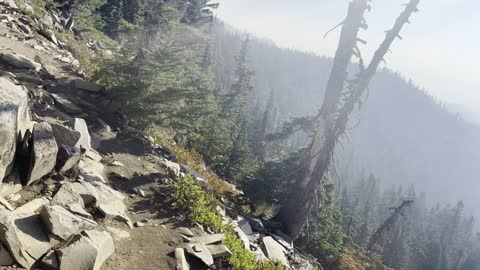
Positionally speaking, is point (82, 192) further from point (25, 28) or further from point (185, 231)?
point (25, 28)

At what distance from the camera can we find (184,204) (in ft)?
28.7

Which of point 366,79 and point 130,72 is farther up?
point 366,79

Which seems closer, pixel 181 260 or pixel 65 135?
pixel 181 260

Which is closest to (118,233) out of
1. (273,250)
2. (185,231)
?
(185,231)

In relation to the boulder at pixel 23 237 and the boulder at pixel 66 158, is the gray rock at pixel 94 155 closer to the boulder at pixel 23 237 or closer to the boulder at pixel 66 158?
the boulder at pixel 66 158

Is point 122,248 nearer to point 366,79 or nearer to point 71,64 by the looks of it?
point 366,79

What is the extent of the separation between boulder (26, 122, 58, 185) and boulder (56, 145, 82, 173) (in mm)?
301

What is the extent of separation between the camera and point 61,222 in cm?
548

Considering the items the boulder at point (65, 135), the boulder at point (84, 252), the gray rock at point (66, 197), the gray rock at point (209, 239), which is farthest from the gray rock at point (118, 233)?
the boulder at point (65, 135)

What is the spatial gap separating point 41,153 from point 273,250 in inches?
258

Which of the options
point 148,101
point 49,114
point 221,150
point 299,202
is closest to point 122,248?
point 49,114

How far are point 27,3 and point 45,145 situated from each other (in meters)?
15.6

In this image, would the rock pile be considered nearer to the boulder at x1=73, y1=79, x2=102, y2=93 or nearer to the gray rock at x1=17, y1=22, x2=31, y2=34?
the boulder at x1=73, y1=79, x2=102, y2=93

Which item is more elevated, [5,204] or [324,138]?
[324,138]
